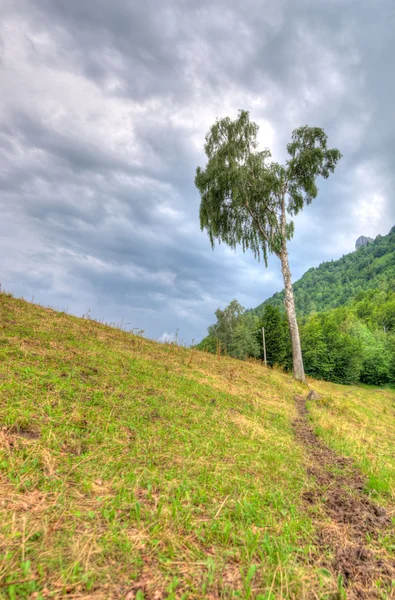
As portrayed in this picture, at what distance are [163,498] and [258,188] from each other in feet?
62.4

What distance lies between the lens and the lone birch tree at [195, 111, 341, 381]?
18391mm

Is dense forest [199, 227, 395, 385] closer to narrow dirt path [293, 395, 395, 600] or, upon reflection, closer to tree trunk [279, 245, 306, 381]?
tree trunk [279, 245, 306, 381]

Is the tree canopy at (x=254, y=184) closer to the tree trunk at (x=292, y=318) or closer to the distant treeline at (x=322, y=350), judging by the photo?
the tree trunk at (x=292, y=318)

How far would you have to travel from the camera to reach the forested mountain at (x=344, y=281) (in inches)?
5512

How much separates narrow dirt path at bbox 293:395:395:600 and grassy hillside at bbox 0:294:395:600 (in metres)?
0.02

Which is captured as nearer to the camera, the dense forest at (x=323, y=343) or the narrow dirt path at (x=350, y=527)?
the narrow dirt path at (x=350, y=527)

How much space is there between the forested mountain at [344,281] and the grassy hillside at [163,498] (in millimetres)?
126138

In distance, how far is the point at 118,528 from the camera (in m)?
2.30

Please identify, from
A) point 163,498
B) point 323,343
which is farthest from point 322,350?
point 163,498

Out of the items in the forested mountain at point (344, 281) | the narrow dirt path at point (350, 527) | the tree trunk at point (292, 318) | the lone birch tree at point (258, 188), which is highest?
the forested mountain at point (344, 281)

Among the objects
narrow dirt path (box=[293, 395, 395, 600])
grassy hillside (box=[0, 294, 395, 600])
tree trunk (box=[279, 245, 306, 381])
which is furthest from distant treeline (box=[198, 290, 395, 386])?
narrow dirt path (box=[293, 395, 395, 600])

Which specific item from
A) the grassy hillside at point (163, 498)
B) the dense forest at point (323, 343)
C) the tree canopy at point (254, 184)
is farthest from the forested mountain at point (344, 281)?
the grassy hillside at point (163, 498)

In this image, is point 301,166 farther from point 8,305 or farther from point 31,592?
point 31,592

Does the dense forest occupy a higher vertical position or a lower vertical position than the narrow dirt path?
higher
